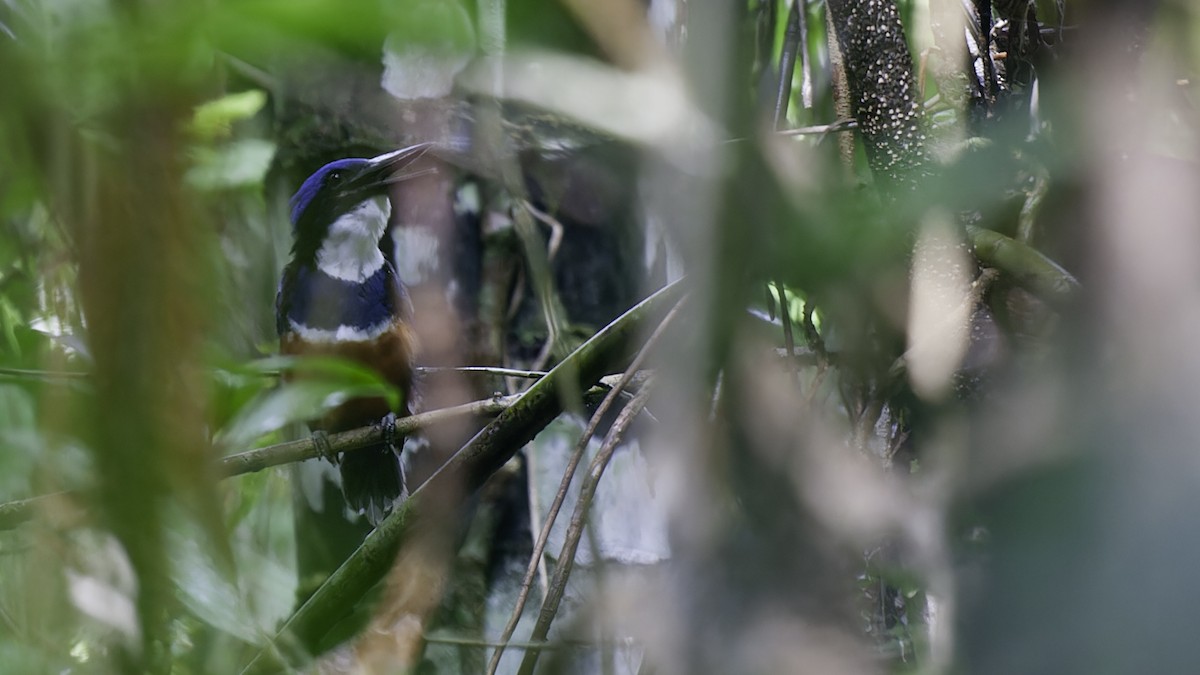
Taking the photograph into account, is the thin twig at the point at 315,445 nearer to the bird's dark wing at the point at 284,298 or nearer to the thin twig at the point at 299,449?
the thin twig at the point at 299,449

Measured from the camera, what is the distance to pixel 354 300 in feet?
8.55

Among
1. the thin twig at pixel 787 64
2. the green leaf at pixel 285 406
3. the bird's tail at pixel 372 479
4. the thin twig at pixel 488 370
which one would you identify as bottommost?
the bird's tail at pixel 372 479

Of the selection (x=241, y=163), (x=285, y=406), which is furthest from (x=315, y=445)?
(x=285, y=406)

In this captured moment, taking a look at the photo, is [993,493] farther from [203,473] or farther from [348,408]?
[348,408]

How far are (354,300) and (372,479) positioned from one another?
17.4 inches

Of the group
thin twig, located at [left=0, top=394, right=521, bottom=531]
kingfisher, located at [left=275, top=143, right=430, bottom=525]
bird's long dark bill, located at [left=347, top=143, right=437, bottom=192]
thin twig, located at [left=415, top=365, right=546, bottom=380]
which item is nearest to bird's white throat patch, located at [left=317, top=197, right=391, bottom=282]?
kingfisher, located at [left=275, top=143, right=430, bottom=525]

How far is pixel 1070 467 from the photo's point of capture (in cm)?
50

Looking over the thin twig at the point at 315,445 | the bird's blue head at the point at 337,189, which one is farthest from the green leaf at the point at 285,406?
the bird's blue head at the point at 337,189

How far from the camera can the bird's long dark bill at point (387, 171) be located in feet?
7.89

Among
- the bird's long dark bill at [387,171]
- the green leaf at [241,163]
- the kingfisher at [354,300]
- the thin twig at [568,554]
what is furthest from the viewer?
the kingfisher at [354,300]

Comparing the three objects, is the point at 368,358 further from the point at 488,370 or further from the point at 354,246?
the point at 488,370

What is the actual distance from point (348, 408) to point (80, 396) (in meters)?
1.92

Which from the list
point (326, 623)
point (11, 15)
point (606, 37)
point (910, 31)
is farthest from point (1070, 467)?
point (910, 31)

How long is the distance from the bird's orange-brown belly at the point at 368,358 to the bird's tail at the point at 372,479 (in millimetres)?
92
